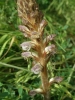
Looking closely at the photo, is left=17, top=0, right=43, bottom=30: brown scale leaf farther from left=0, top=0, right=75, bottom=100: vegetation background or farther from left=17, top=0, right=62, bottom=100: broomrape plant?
left=0, top=0, right=75, bottom=100: vegetation background

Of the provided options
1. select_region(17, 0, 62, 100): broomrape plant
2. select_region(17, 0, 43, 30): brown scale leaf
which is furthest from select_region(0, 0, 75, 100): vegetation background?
select_region(17, 0, 43, 30): brown scale leaf

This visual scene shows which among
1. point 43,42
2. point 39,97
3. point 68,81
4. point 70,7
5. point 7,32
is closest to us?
point 43,42

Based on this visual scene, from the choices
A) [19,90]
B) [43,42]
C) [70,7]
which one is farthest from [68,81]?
[70,7]

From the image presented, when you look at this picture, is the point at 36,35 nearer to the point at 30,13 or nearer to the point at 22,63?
the point at 30,13

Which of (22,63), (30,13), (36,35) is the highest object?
(30,13)

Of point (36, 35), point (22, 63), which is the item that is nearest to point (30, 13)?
point (36, 35)

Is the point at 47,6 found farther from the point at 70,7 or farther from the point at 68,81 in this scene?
the point at 68,81

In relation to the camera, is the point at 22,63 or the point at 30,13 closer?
the point at 30,13

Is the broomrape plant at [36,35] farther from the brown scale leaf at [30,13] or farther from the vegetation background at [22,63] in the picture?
the vegetation background at [22,63]
